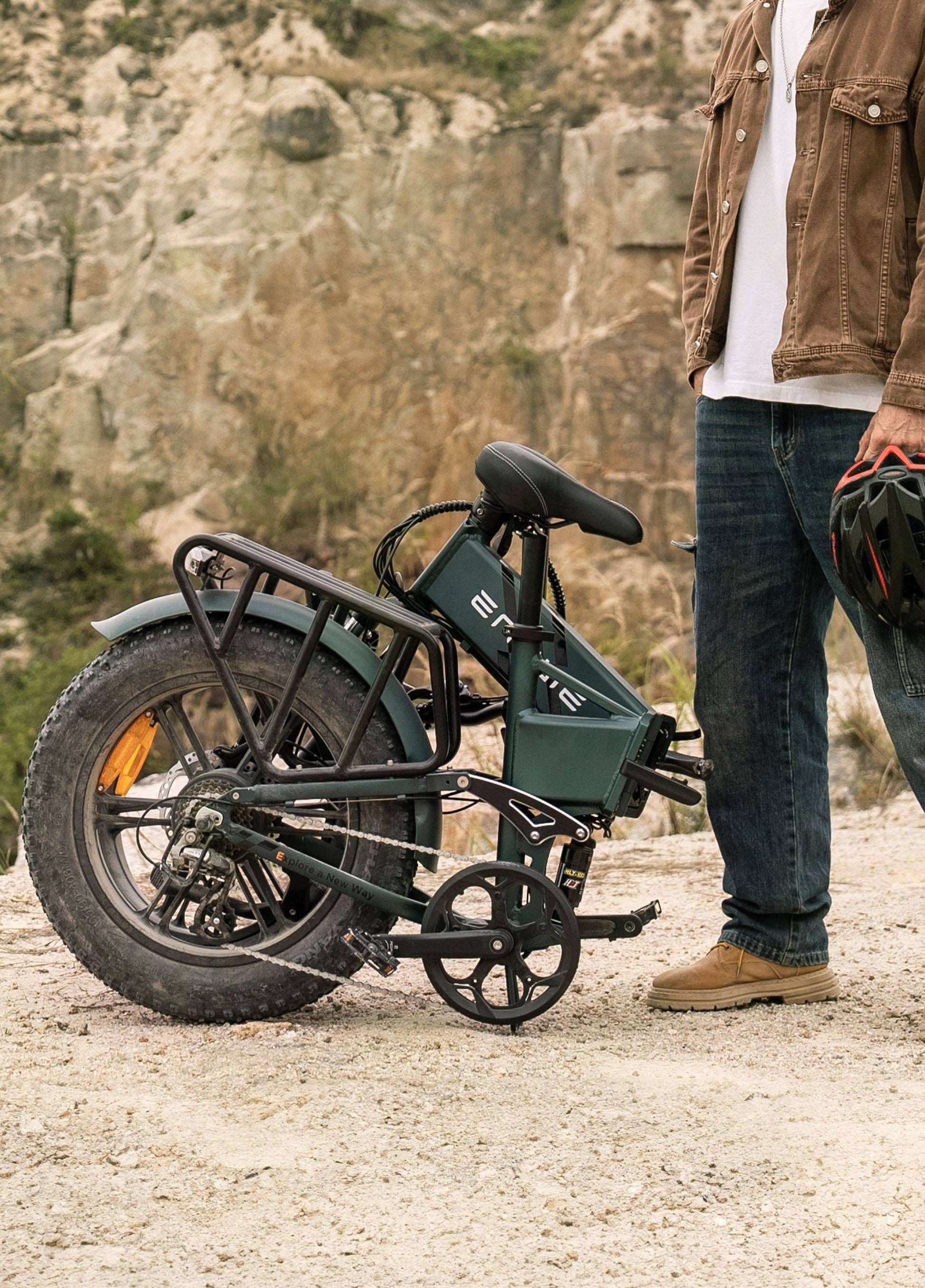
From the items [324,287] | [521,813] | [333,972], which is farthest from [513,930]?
[324,287]

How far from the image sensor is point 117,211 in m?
13.0

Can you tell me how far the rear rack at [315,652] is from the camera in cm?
256

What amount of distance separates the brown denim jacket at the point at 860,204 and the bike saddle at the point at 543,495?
1.39 feet

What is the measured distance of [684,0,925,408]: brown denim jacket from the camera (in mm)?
2430

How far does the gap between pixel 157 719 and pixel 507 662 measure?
733 mm

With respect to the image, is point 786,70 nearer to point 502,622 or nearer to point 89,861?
point 502,622

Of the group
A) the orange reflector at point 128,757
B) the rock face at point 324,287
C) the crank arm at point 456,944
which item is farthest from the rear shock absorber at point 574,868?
the rock face at point 324,287

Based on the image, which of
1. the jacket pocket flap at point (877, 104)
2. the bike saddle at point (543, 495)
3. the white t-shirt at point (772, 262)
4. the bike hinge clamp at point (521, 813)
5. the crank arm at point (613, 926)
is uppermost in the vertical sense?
the jacket pocket flap at point (877, 104)

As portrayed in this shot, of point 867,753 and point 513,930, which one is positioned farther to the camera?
point 867,753

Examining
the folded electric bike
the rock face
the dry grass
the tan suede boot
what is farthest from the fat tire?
the rock face

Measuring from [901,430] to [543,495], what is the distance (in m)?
0.68

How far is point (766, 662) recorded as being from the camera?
110 inches

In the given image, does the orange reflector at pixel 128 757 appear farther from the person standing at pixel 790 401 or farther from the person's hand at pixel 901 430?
the person's hand at pixel 901 430

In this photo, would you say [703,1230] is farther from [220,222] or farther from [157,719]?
[220,222]
